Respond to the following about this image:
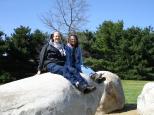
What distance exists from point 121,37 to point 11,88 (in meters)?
39.5

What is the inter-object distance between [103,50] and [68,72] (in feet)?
127

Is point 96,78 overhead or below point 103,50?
below

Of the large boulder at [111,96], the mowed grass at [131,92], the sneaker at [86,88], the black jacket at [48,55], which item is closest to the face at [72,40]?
the black jacket at [48,55]

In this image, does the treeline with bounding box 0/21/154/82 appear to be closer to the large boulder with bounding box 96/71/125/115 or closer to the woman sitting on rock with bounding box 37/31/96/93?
the large boulder with bounding box 96/71/125/115

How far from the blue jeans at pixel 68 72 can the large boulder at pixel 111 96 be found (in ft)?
16.5

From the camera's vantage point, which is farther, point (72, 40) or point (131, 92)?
point (131, 92)

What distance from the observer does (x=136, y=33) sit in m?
46.0

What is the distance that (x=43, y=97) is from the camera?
7332mm

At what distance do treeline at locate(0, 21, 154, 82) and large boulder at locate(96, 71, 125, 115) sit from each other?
72.3ft

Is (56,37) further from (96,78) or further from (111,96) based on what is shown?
(111,96)

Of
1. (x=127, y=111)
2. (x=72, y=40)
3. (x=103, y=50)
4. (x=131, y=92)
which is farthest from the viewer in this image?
(x=103, y=50)

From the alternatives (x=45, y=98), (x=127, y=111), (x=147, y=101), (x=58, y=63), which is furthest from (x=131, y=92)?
(x=45, y=98)

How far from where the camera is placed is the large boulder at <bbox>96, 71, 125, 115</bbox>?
1347 centimetres

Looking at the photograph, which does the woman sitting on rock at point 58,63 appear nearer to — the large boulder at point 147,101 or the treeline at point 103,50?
the large boulder at point 147,101
